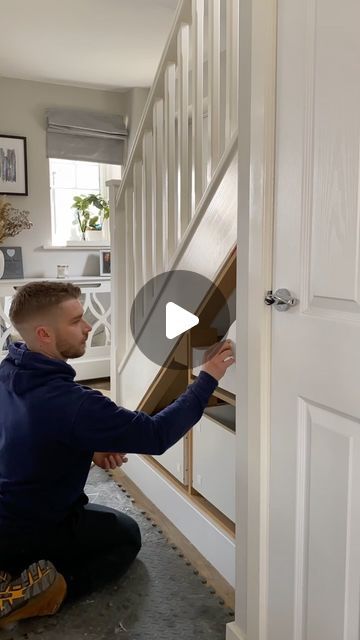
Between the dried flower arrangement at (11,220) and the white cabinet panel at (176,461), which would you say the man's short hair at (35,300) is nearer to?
the white cabinet panel at (176,461)

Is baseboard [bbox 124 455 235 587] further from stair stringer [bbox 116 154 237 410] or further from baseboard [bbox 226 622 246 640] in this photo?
stair stringer [bbox 116 154 237 410]

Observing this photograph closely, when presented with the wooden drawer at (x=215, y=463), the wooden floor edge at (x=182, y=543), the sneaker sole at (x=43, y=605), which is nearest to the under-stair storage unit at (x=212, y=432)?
the wooden drawer at (x=215, y=463)

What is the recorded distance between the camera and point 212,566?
2.02 meters

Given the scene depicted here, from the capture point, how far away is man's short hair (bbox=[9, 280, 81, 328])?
1.76 meters

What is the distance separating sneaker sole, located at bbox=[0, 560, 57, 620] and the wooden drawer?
62cm

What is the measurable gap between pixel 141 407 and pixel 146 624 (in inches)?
41.0

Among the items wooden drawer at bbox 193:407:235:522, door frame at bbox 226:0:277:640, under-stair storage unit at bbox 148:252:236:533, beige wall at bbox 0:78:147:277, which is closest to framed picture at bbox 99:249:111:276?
beige wall at bbox 0:78:147:277

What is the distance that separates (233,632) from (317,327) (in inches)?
36.9

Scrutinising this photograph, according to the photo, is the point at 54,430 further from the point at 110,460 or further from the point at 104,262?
the point at 104,262

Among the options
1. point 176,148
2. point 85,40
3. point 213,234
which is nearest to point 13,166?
point 85,40

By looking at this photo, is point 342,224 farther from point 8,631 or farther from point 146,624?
point 8,631

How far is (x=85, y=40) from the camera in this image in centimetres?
379

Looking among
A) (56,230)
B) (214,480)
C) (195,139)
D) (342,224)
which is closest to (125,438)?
(214,480)

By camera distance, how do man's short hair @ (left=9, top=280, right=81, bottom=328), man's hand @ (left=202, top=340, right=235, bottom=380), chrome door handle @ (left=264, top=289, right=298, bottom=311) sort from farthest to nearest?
1. man's short hair @ (left=9, top=280, right=81, bottom=328)
2. man's hand @ (left=202, top=340, right=235, bottom=380)
3. chrome door handle @ (left=264, top=289, right=298, bottom=311)
